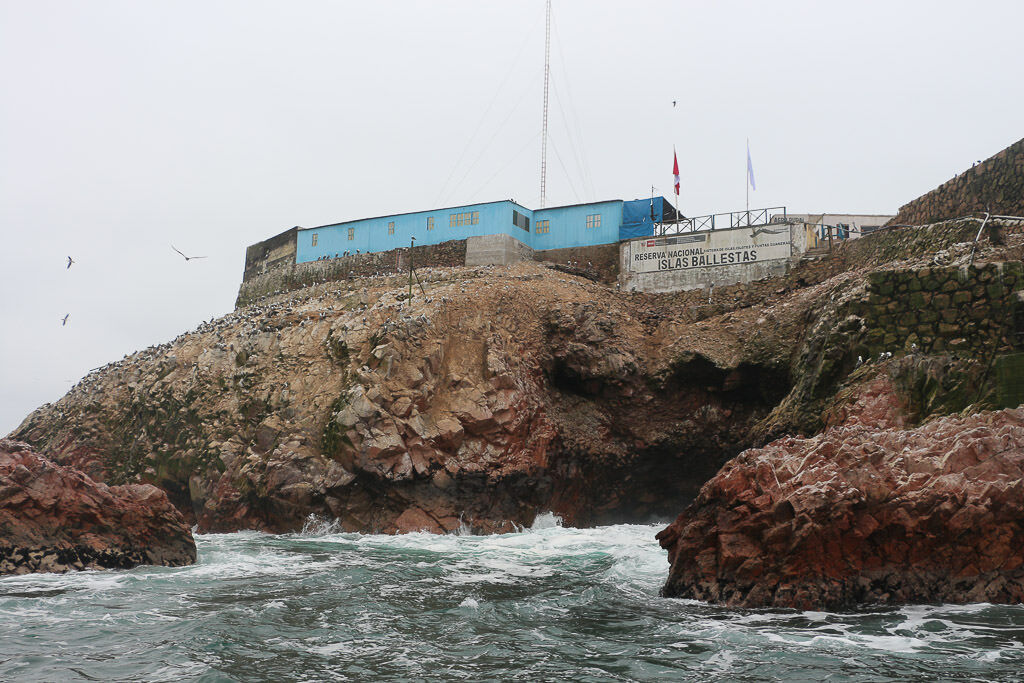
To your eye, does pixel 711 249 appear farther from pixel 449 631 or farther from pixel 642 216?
pixel 449 631

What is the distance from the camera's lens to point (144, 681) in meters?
7.29

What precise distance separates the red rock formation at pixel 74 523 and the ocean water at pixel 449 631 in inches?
25.7

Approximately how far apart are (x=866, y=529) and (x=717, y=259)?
18.4 metres

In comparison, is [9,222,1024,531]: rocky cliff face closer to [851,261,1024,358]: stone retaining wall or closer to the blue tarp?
[851,261,1024,358]: stone retaining wall

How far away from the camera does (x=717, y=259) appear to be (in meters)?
27.8

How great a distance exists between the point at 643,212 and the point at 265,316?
1553cm

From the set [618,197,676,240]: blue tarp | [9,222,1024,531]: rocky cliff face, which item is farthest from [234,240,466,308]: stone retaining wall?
[618,197,676,240]: blue tarp

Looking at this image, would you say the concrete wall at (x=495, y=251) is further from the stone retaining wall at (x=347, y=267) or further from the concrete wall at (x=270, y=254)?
the concrete wall at (x=270, y=254)

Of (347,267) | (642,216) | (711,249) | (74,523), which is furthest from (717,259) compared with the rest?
(74,523)

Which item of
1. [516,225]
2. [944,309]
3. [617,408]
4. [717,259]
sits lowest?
[617,408]

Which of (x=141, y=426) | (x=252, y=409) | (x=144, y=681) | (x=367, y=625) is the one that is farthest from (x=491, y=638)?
(x=141, y=426)

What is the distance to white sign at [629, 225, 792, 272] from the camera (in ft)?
88.8

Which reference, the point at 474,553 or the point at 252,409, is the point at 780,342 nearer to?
the point at 474,553

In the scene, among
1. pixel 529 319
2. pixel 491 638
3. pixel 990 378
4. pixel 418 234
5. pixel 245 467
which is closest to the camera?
pixel 491 638
